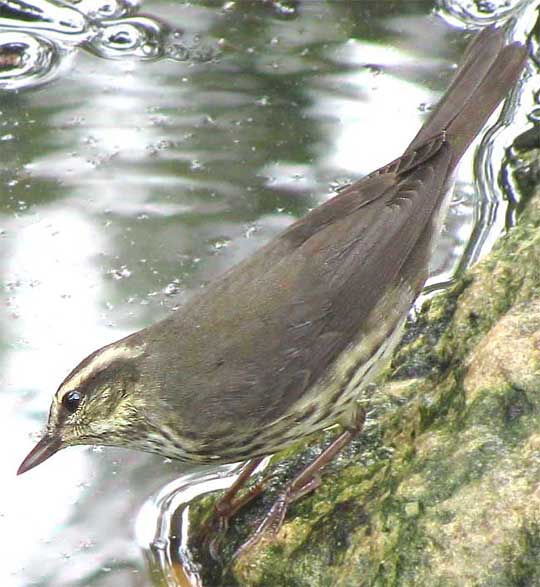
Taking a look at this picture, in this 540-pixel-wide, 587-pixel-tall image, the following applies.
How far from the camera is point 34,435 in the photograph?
17.5 feet

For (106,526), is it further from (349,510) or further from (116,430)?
(349,510)

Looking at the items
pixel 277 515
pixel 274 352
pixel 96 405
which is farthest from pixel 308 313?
pixel 96 405

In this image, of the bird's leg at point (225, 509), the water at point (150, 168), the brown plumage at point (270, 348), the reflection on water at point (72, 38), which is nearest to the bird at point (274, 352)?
the brown plumage at point (270, 348)

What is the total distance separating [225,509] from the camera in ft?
15.9

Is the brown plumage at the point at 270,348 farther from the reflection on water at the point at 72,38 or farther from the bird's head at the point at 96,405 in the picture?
the reflection on water at the point at 72,38

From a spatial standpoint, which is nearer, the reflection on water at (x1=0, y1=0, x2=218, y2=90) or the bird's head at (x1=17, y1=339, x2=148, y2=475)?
the bird's head at (x1=17, y1=339, x2=148, y2=475)

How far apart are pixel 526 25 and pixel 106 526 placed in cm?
403

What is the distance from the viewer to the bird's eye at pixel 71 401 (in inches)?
184

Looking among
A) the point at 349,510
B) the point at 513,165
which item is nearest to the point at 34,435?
the point at 349,510

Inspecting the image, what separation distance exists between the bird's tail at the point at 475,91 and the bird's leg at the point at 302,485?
1.25 m

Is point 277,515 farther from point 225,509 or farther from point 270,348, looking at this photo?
point 270,348

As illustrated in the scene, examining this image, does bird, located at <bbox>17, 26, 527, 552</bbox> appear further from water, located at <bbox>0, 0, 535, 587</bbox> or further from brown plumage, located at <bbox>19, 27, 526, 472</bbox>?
water, located at <bbox>0, 0, 535, 587</bbox>

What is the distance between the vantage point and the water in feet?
16.9

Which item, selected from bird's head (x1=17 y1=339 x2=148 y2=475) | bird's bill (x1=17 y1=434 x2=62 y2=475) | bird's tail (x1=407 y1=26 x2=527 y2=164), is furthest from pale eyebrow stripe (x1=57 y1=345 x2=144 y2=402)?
bird's tail (x1=407 y1=26 x2=527 y2=164)
